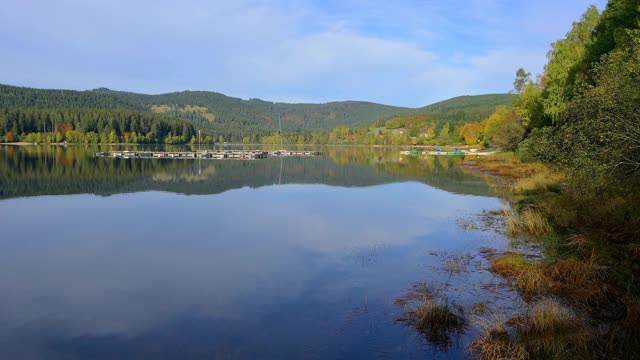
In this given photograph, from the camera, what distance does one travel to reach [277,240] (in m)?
23.7

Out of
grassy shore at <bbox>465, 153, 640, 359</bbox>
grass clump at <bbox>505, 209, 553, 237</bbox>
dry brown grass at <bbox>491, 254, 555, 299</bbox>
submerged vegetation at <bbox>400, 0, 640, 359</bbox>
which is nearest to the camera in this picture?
grassy shore at <bbox>465, 153, 640, 359</bbox>

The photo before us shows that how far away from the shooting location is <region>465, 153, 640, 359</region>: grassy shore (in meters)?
10.1

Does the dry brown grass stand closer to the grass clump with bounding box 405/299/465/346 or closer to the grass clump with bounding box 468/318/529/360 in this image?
the grass clump with bounding box 405/299/465/346

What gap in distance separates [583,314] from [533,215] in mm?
11851

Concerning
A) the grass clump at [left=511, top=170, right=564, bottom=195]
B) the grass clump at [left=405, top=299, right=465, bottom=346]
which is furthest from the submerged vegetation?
the grass clump at [left=511, top=170, right=564, bottom=195]

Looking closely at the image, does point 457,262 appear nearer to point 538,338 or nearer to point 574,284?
point 574,284

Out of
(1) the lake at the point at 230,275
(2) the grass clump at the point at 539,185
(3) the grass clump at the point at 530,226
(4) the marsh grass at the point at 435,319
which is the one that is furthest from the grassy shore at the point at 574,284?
(2) the grass clump at the point at 539,185

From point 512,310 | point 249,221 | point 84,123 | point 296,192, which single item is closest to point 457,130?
point 84,123

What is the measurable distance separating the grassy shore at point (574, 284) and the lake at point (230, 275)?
0.94 m

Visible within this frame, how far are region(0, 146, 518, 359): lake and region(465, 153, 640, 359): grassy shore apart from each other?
94 cm

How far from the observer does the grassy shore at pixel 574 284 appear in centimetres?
→ 1007

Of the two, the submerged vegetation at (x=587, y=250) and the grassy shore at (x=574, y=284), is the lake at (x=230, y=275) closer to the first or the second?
the grassy shore at (x=574, y=284)

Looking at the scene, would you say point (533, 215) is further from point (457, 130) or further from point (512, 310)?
point (457, 130)

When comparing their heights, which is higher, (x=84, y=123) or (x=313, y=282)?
(x=84, y=123)
